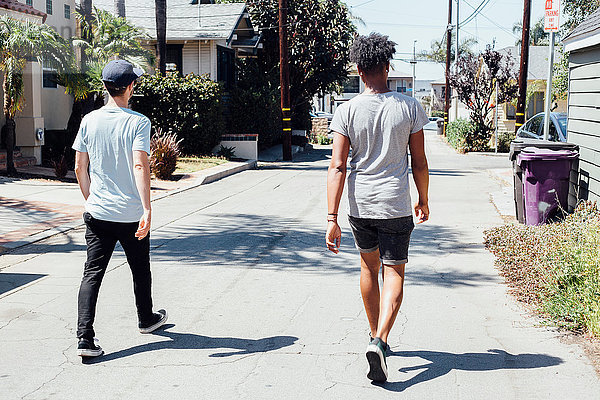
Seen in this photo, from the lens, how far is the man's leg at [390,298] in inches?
168

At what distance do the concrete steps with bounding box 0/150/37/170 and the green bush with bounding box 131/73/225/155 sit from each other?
433 cm

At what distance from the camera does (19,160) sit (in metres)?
15.8

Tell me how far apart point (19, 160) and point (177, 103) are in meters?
5.51

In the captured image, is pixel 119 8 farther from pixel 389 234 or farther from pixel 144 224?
pixel 389 234

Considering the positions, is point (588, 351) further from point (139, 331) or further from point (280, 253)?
point (280, 253)

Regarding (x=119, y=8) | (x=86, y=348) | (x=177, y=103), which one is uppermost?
(x=119, y=8)

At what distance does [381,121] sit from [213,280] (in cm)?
326

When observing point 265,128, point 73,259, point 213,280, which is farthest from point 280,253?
point 265,128

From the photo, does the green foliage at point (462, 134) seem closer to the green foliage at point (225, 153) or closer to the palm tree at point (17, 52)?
the green foliage at point (225, 153)

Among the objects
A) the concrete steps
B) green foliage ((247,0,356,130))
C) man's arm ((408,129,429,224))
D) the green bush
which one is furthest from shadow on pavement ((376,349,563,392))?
green foliage ((247,0,356,130))

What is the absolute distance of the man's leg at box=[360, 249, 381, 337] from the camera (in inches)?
176

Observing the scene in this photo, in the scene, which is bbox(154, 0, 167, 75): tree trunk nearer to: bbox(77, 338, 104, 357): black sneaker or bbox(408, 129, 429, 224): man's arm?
bbox(77, 338, 104, 357): black sneaker

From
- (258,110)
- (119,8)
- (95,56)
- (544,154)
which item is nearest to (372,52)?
(544,154)

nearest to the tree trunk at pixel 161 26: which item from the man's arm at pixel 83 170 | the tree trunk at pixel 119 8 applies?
the tree trunk at pixel 119 8
